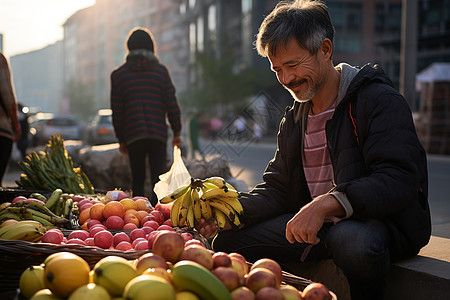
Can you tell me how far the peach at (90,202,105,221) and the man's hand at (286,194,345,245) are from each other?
158cm

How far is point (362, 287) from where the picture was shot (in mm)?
2627

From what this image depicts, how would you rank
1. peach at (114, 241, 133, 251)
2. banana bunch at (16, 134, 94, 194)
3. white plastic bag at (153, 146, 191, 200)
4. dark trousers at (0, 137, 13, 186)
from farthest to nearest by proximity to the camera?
dark trousers at (0, 137, 13, 186)
banana bunch at (16, 134, 94, 194)
white plastic bag at (153, 146, 191, 200)
peach at (114, 241, 133, 251)

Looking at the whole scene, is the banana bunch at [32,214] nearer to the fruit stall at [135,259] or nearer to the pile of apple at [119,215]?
the fruit stall at [135,259]

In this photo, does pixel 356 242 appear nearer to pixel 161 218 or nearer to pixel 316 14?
pixel 316 14

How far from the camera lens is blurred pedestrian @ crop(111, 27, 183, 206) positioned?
18.6 ft

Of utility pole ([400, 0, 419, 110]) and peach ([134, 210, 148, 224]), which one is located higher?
utility pole ([400, 0, 419, 110])

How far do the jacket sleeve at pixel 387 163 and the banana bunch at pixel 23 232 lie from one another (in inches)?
61.9

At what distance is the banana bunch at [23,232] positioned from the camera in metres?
2.73

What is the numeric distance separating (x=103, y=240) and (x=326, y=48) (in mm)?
1631

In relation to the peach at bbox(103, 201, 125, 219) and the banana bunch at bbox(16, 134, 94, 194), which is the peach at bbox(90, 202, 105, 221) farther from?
the banana bunch at bbox(16, 134, 94, 194)

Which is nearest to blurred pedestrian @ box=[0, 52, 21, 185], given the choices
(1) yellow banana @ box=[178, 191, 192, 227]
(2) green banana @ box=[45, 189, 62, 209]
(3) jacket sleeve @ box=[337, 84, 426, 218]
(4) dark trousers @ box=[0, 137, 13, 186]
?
(4) dark trousers @ box=[0, 137, 13, 186]

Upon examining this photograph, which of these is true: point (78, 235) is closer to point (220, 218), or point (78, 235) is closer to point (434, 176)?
point (220, 218)

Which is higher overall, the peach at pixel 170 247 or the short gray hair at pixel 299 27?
the short gray hair at pixel 299 27

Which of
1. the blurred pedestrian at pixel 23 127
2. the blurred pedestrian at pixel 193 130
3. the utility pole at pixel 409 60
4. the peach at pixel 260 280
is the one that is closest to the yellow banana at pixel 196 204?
the peach at pixel 260 280
